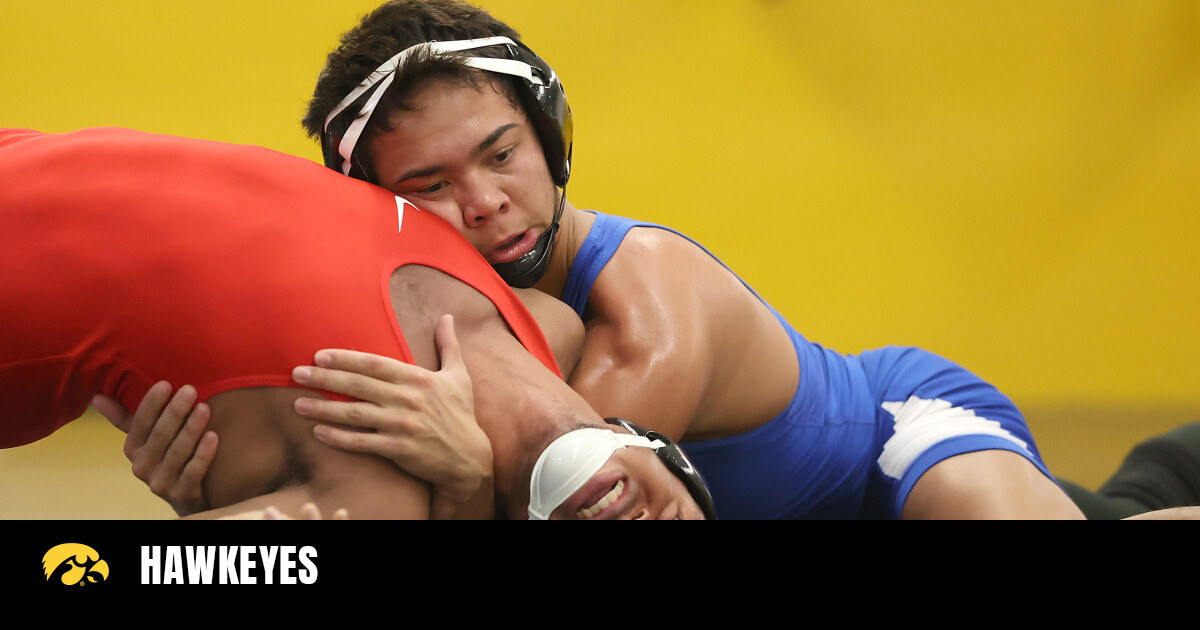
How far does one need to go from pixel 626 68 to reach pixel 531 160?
6.45 feet

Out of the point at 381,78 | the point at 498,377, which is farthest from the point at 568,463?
the point at 381,78

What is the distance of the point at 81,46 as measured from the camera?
9.96ft

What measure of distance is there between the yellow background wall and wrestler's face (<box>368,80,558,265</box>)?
194cm

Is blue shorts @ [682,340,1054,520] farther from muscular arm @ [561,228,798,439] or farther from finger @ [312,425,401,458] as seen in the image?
finger @ [312,425,401,458]

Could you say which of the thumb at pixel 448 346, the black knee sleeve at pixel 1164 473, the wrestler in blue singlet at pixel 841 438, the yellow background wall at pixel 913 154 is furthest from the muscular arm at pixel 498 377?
the yellow background wall at pixel 913 154

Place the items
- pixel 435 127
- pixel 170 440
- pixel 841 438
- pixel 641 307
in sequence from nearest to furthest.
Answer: pixel 170 440
pixel 435 127
pixel 641 307
pixel 841 438

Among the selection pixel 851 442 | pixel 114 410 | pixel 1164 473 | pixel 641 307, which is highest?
pixel 641 307

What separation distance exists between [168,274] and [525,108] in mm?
631

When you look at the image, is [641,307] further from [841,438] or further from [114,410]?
[114,410]

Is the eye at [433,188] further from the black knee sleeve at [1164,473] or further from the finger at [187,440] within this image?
the black knee sleeve at [1164,473]
